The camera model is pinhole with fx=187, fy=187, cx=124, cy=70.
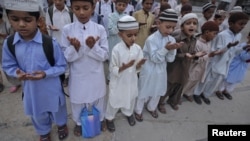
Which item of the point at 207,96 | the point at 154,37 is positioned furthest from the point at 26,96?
the point at 207,96

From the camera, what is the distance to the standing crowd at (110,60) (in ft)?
5.90

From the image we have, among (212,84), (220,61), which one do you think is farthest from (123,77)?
(212,84)

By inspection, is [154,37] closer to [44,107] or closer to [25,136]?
[44,107]

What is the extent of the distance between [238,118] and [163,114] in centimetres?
125

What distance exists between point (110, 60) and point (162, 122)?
4.39 feet

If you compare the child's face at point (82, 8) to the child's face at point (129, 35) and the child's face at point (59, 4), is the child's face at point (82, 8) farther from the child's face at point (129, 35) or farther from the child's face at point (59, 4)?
the child's face at point (59, 4)

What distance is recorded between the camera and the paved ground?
2562 millimetres

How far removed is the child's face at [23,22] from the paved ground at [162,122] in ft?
4.88

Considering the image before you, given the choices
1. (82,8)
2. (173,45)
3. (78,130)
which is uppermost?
(82,8)

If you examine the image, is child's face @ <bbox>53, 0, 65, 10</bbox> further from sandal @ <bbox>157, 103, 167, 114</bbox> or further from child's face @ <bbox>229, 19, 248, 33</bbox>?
child's face @ <bbox>229, 19, 248, 33</bbox>

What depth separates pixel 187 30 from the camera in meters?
2.52

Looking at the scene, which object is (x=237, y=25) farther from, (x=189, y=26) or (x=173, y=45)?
(x=173, y=45)

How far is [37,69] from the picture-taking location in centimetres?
185

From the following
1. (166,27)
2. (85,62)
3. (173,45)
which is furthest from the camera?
(166,27)
